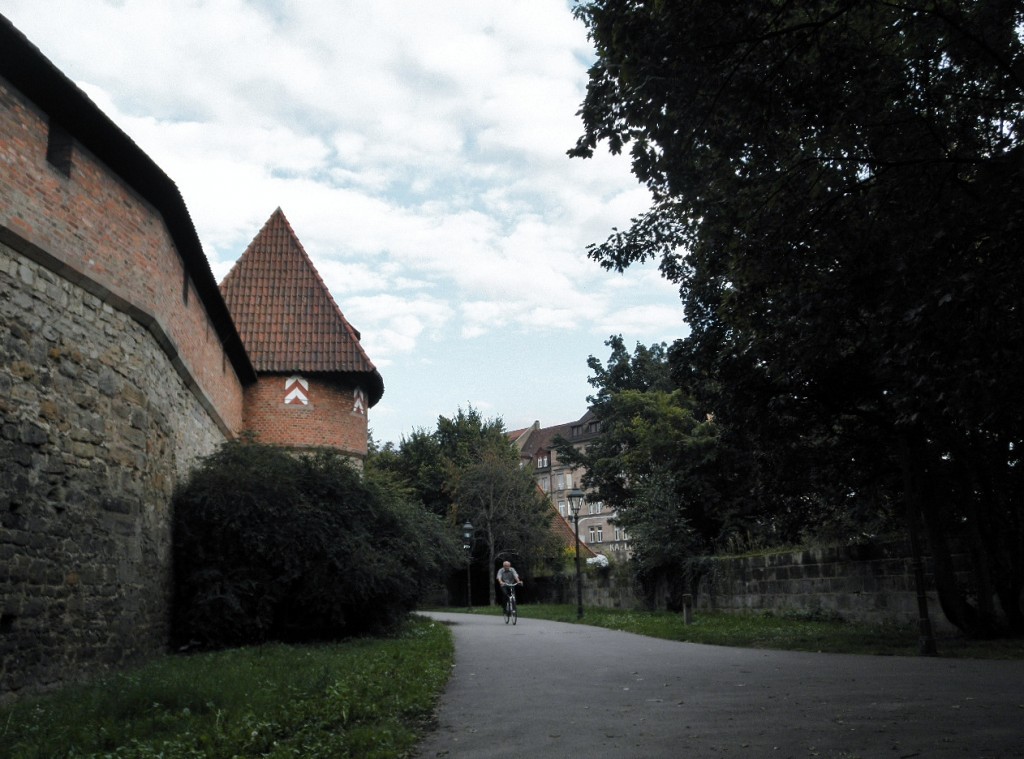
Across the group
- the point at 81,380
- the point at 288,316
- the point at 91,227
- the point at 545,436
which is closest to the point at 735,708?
the point at 81,380

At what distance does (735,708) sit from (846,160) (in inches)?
176

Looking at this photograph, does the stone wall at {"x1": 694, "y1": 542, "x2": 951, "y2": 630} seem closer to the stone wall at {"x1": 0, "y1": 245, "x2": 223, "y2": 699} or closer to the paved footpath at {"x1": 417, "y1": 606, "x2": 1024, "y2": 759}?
the paved footpath at {"x1": 417, "y1": 606, "x2": 1024, "y2": 759}

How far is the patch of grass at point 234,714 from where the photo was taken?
18.4ft

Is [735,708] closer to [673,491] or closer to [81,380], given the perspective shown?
[81,380]

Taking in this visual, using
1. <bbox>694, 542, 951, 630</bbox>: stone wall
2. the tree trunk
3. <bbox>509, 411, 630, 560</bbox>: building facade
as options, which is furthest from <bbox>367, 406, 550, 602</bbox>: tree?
the tree trunk

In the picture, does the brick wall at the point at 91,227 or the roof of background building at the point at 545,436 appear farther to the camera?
the roof of background building at the point at 545,436

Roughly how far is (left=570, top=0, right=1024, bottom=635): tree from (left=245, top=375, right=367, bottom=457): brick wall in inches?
659

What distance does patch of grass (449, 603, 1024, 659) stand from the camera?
11.3 m

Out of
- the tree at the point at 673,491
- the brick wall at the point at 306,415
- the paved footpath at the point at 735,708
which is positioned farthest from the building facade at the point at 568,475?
the paved footpath at the point at 735,708

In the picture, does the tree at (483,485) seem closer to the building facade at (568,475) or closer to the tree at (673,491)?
the tree at (673,491)

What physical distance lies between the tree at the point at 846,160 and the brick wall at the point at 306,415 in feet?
54.9

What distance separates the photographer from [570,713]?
7.20 metres

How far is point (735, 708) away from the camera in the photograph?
7.07 meters

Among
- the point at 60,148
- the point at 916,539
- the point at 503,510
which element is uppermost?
the point at 60,148
